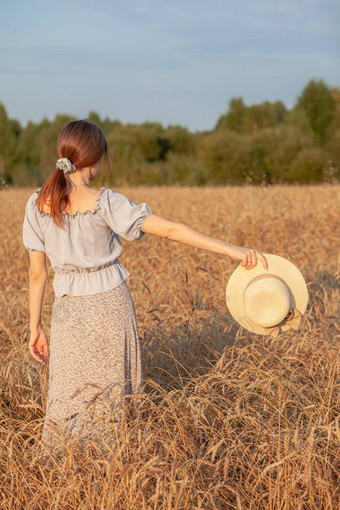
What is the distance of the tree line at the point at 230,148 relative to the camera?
1072 inches

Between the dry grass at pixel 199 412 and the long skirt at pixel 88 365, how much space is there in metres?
Answer: 0.10

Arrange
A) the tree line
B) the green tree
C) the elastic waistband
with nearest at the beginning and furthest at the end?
the elastic waistband → the tree line → the green tree

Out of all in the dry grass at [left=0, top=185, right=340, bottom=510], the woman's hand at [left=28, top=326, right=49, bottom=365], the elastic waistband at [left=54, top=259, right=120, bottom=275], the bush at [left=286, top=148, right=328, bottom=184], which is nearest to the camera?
the dry grass at [left=0, top=185, right=340, bottom=510]

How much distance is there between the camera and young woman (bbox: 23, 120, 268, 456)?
2.38 meters

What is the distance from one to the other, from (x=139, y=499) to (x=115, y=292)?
2.63ft

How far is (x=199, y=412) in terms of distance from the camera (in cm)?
248

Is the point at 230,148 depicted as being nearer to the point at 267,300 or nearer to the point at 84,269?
the point at 267,300

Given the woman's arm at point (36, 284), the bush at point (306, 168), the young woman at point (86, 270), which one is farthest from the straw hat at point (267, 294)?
the bush at point (306, 168)

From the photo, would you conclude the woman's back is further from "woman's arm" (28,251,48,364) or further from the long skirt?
the long skirt

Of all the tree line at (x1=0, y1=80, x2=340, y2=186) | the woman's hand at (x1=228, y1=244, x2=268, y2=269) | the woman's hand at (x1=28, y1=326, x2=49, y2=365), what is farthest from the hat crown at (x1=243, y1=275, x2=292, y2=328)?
the tree line at (x1=0, y1=80, x2=340, y2=186)

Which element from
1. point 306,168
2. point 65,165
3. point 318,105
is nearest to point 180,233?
point 65,165

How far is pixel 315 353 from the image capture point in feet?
10.9

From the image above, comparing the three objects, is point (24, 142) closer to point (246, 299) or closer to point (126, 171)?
point (126, 171)

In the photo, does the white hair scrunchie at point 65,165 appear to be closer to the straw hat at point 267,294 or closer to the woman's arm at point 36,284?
the woman's arm at point 36,284
